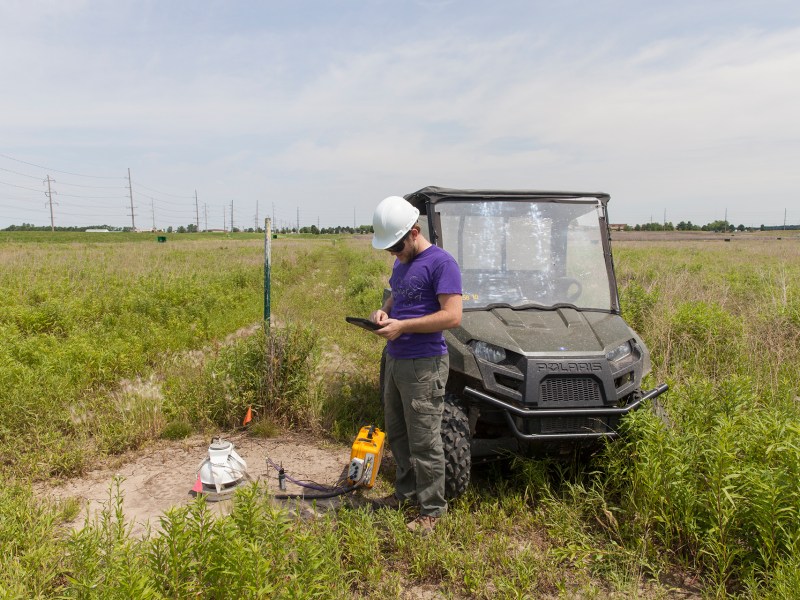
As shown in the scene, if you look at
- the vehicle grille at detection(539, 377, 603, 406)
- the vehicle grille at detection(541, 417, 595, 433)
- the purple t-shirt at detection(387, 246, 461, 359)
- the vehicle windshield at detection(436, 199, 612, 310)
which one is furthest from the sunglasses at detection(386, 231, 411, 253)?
the vehicle grille at detection(541, 417, 595, 433)

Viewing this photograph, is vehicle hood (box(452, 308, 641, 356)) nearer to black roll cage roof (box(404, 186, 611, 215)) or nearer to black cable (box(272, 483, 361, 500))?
black roll cage roof (box(404, 186, 611, 215))

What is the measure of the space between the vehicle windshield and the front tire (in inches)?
42.4

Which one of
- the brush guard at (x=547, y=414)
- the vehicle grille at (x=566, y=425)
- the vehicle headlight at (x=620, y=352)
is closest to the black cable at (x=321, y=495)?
the brush guard at (x=547, y=414)

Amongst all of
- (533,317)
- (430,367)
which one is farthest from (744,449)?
(430,367)

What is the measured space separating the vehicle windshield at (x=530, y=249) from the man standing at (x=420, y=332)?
3.04ft

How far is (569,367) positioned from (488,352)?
0.53 meters

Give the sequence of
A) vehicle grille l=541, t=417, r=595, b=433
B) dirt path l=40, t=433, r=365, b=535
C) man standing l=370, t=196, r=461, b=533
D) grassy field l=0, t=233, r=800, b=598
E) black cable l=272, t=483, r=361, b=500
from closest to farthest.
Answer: grassy field l=0, t=233, r=800, b=598, man standing l=370, t=196, r=461, b=533, vehicle grille l=541, t=417, r=595, b=433, dirt path l=40, t=433, r=365, b=535, black cable l=272, t=483, r=361, b=500

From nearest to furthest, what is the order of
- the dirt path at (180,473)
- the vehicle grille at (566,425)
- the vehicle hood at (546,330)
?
the vehicle grille at (566,425)
the vehicle hood at (546,330)
the dirt path at (180,473)

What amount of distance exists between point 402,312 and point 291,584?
1.63 metres

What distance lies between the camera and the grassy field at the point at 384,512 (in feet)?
7.93

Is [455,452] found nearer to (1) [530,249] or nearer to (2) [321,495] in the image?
(2) [321,495]

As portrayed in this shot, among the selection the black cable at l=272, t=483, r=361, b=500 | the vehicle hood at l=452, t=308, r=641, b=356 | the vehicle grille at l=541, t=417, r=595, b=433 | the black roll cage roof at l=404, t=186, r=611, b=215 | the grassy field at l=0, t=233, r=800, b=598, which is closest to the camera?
the grassy field at l=0, t=233, r=800, b=598

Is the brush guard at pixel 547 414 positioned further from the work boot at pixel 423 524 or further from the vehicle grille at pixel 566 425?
the work boot at pixel 423 524

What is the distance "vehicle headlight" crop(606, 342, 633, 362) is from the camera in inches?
136
